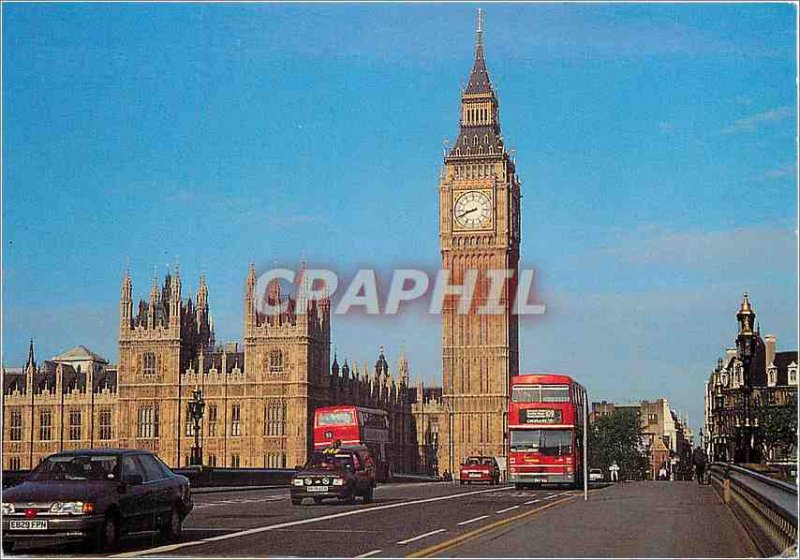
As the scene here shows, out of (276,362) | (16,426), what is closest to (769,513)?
(276,362)

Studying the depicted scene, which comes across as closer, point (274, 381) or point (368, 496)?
point (368, 496)

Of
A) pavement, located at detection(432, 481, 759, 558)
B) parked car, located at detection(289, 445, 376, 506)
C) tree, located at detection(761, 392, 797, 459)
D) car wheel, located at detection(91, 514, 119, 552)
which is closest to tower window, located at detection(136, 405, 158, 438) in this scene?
tree, located at detection(761, 392, 797, 459)

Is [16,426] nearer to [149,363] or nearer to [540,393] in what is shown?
[149,363]

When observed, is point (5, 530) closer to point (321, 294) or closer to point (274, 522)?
point (274, 522)

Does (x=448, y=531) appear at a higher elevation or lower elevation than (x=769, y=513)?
lower

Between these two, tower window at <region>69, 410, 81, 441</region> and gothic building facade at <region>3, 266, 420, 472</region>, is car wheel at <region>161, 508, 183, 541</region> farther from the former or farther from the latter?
tower window at <region>69, 410, 81, 441</region>

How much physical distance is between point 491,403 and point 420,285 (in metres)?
70.5

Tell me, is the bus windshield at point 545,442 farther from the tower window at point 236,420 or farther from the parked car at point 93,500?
the tower window at point 236,420

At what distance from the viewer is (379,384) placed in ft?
379

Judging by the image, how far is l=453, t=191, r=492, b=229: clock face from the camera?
121125mm

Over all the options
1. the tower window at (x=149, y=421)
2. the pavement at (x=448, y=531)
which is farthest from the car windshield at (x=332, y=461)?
the tower window at (x=149, y=421)

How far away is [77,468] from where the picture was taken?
58.2 feet

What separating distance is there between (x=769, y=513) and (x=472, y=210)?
10559 centimetres

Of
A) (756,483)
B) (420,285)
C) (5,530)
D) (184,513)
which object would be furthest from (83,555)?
(420,285)
